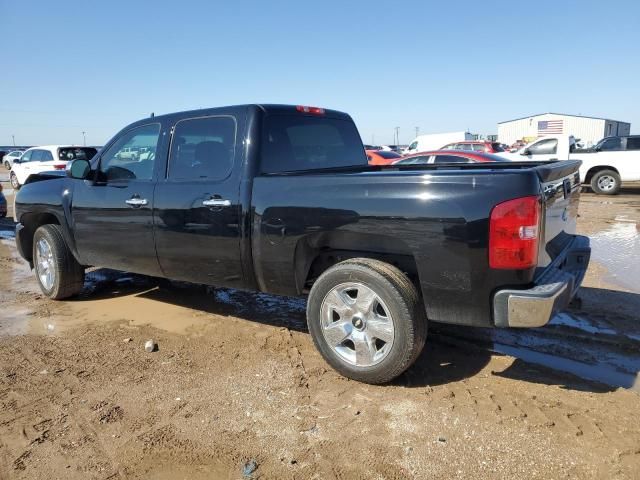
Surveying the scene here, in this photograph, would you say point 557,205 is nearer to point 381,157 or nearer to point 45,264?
point 45,264

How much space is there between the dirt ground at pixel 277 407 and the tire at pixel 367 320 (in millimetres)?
185

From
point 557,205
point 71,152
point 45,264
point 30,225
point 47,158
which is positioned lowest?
point 45,264

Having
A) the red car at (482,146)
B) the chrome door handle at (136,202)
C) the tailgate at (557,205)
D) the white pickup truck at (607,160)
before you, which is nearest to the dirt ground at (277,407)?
the tailgate at (557,205)

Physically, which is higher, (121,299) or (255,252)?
(255,252)

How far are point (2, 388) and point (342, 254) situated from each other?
257 cm

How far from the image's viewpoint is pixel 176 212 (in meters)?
4.18

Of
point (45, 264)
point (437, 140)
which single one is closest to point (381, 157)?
point (45, 264)

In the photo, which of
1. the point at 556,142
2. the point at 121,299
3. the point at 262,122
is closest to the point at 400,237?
the point at 262,122

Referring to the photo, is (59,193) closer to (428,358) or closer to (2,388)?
(2,388)

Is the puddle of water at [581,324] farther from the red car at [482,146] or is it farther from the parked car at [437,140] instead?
the parked car at [437,140]

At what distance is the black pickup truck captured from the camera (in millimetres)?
2898

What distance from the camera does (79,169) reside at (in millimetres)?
4840

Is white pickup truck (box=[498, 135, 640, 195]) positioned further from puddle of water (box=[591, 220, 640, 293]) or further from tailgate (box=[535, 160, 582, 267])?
tailgate (box=[535, 160, 582, 267])

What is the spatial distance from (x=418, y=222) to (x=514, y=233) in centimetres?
54
